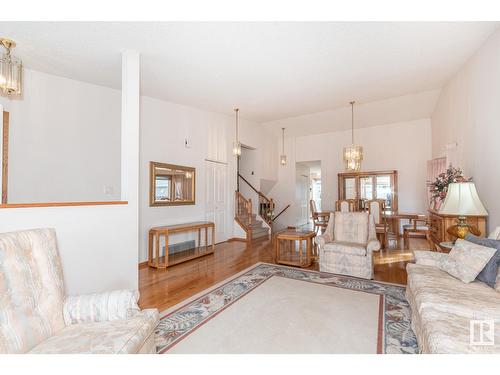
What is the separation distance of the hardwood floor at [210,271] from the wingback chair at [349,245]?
32 centimetres

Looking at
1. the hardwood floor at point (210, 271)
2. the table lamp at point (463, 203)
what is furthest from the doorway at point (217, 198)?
the table lamp at point (463, 203)

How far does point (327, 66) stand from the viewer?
3623 mm

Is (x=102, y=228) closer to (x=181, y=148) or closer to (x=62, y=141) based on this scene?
(x=62, y=141)

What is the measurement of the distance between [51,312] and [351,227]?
12.9 feet

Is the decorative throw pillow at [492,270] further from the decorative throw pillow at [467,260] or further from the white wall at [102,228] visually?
the white wall at [102,228]

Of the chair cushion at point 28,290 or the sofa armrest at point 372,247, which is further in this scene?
the sofa armrest at point 372,247

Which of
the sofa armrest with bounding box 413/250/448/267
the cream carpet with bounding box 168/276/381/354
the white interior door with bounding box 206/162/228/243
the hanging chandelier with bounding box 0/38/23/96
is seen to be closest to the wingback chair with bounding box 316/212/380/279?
the cream carpet with bounding box 168/276/381/354

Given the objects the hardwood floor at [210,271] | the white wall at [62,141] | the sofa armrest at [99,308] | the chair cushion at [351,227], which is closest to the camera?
the sofa armrest at [99,308]

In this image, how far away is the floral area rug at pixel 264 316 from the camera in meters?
1.95

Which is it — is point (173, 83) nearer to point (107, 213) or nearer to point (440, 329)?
point (107, 213)

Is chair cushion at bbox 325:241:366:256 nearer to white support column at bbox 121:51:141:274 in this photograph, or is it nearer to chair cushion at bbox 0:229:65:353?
white support column at bbox 121:51:141:274

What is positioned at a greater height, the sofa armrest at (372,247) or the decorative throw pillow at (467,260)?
the decorative throw pillow at (467,260)
